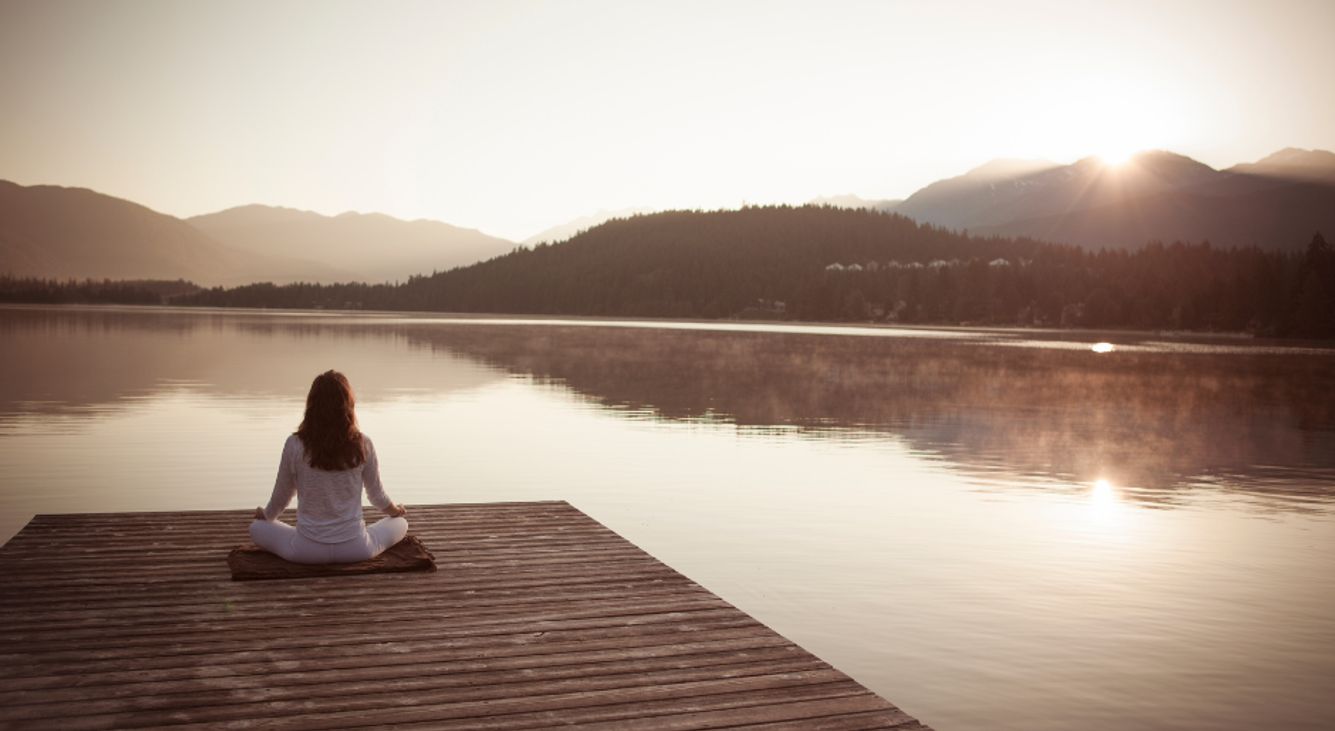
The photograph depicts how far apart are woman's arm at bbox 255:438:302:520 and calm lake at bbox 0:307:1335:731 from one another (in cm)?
511

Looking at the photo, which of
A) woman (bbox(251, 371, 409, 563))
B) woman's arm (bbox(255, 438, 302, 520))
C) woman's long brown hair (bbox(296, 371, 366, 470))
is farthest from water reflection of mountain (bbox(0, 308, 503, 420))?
woman's long brown hair (bbox(296, 371, 366, 470))

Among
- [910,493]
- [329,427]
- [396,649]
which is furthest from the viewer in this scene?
[910,493]

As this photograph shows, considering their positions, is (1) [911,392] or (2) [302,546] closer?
(2) [302,546]

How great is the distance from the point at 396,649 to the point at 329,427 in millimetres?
2358

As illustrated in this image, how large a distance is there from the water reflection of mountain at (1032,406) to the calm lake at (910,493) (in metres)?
0.21

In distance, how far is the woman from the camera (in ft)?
30.6

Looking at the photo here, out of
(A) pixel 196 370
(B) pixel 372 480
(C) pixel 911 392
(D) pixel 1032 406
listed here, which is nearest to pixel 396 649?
(B) pixel 372 480

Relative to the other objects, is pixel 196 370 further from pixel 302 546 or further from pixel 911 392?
pixel 302 546

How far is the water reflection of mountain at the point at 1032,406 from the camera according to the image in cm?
2442

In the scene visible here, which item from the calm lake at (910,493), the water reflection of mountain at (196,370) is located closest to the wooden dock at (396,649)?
the calm lake at (910,493)

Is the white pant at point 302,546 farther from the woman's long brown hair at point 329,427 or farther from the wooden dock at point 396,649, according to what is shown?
the woman's long brown hair at point 329,427

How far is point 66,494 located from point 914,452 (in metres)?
17.7

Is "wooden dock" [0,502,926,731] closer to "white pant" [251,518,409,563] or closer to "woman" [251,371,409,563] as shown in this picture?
"white pant" [251,518,409,563]

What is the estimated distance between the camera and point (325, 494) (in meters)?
9.59
